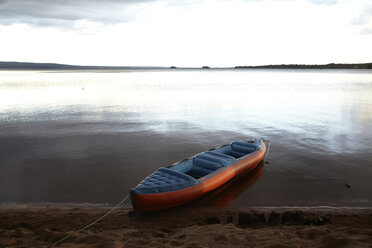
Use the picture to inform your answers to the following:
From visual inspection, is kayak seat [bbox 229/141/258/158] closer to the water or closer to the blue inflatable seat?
the water

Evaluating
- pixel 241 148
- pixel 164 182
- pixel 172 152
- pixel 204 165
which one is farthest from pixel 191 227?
pixel 172 152

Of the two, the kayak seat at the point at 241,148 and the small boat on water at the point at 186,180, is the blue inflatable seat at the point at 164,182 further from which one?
the kayak seat at the point at 241,148

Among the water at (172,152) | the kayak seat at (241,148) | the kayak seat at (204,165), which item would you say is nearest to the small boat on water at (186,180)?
the kayak seat at (204,165)

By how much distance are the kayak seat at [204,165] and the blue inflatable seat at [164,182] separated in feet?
5.28

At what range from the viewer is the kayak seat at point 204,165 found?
10.9 meters

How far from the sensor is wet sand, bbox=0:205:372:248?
6.16 metres

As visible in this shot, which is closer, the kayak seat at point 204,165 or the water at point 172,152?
the water at point 172,152

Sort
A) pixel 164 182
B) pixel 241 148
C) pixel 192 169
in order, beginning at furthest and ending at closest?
pixel 241 148, pixel 192 169, pixel 164 182

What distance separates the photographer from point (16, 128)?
20.4 m

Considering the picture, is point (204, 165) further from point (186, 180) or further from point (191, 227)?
point (191, 227)

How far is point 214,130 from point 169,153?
636 centimetres

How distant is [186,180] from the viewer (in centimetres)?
933

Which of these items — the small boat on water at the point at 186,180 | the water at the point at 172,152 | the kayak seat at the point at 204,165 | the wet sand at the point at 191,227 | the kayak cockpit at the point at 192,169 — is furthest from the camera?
the kayak seat at the point at 204,165

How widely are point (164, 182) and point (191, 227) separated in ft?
6.68
